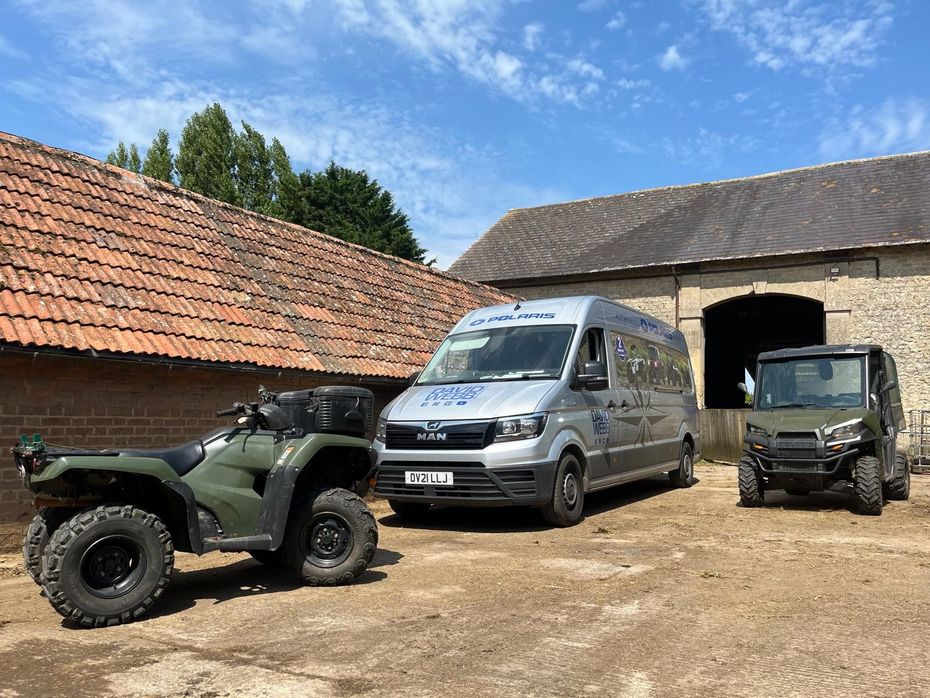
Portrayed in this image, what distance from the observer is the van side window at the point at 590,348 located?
29.2 ft

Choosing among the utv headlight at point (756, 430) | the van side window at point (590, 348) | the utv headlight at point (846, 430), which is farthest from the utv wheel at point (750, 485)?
the van side window at point (590, 348)

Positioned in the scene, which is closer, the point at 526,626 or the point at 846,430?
the point at 526,626

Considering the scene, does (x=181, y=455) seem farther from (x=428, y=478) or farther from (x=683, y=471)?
(x=683, y=471)

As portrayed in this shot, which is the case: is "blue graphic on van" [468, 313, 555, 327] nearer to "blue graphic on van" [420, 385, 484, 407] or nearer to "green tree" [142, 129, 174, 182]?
"blue graphic on van" [420, 385, 484, 407]

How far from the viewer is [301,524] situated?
562 centimetres

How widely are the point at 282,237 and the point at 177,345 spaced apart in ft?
17.0

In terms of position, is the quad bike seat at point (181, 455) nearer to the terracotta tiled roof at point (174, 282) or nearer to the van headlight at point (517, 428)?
the terracotta tiled roof at point (174, 282)

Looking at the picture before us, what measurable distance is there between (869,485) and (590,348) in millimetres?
3772

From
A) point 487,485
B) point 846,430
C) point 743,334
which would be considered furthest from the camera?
point 743,334

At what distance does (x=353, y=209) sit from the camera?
35625 millimetres

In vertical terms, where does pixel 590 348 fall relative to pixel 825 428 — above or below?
above

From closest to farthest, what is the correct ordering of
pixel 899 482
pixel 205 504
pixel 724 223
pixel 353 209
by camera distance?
pixel 205 504, pixel 899 482, pixel 724 223, pixel 353 209

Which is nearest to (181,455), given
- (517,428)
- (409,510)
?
(517,428)

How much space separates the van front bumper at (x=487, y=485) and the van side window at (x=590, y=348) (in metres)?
1.43
